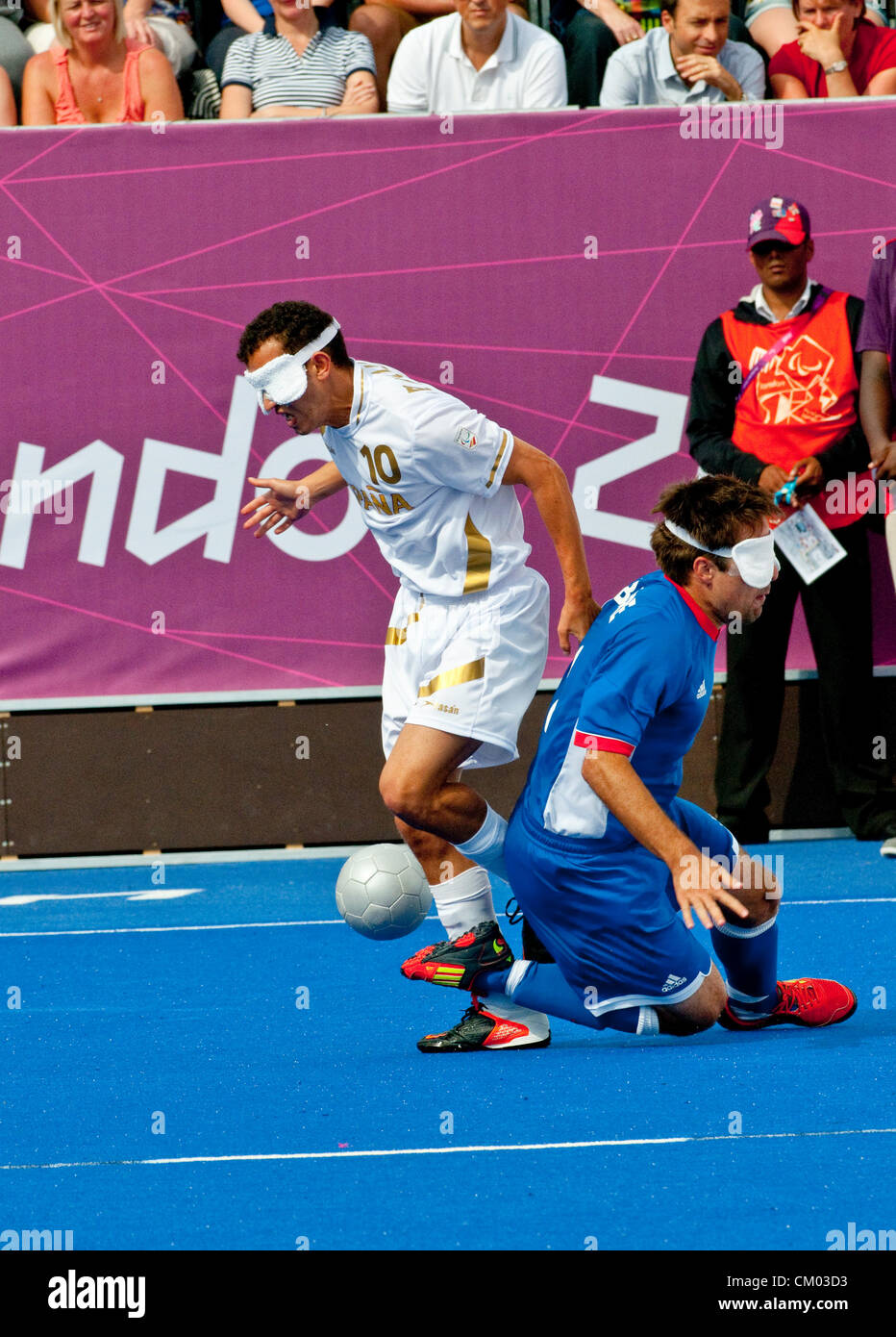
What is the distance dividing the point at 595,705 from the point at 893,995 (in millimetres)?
1580

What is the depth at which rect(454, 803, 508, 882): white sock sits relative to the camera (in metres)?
4.77

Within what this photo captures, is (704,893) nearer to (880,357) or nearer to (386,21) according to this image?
(880,357)

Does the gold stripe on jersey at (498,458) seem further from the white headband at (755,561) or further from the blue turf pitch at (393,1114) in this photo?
the blue turf pitch at (393,1114)

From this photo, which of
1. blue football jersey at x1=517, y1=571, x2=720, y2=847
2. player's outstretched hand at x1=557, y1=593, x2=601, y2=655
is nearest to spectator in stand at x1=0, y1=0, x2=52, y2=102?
player's outstretched hand at x1=557, y1=593, x2=601, y2=655

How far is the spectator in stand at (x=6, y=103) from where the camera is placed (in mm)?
8477

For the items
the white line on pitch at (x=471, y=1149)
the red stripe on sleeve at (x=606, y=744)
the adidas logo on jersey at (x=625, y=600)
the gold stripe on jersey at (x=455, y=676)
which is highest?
the adidas logo on jersey at (x=625, y=600)

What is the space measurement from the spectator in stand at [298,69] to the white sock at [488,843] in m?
5.11

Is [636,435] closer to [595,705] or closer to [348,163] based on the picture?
[348,163]

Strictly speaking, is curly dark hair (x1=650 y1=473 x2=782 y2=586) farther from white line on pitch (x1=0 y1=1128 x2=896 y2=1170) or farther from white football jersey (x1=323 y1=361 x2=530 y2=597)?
white line on pitch (x1=0 y1=1128 x2=896 y2=1170)

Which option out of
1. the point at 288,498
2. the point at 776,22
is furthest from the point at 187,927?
the point at 776,22

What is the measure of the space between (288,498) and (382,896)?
1363 millimetres

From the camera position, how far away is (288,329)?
4871 millimetres

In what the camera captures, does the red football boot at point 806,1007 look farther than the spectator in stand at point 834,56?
No

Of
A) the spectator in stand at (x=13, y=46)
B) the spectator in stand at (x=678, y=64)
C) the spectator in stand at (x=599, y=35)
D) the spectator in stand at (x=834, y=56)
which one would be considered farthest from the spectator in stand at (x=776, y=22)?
the spectator in stand at (x=13, y=46)
